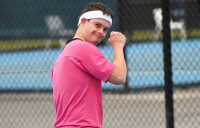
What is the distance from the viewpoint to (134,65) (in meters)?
8.90

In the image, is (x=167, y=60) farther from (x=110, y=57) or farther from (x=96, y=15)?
(x=110, y=57)

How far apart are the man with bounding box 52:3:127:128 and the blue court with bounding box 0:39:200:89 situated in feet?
13.5

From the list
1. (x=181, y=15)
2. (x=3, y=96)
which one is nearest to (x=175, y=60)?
(x=181, y=15)

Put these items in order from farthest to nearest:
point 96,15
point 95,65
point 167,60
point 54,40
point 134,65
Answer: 1. point 134,65
2. point 54,40
3. point 167,60
4. point 96,15
5. point 95,65

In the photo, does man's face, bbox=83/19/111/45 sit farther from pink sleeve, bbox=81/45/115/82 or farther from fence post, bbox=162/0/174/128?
fence post, bbox=162/0/174/128

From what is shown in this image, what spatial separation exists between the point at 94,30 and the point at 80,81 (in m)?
0.30

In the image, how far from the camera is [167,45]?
571 centimetres

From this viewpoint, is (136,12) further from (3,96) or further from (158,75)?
(3,96)

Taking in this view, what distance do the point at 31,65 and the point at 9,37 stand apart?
7.69 feet

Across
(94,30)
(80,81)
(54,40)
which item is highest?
(54,40)

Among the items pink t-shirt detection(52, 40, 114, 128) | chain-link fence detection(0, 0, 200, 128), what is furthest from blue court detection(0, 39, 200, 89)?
pink t-shirt detection(52, 40, 114, 128)

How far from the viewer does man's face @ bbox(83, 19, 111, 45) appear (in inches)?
135

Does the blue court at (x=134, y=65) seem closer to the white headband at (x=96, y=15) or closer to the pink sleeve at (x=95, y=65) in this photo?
the white headband at (x=96, y=15)

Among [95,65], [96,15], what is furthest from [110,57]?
[95,65]
